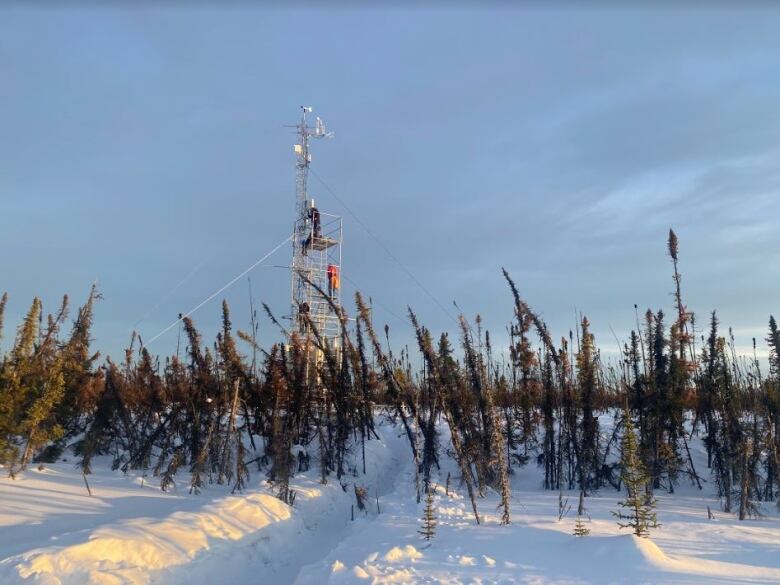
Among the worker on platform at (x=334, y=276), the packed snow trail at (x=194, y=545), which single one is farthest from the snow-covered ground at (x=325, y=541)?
the worker on platform at (x=334, y=276)

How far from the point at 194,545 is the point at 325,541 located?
3096mm

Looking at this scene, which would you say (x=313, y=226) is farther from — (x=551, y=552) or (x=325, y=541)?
(x=551, y=552)

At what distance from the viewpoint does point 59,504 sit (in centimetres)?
1039

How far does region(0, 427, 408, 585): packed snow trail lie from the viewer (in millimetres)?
6922

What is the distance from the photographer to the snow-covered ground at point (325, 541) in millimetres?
7043

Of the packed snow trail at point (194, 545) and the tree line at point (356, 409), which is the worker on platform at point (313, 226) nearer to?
the tree line at point (356, 409)

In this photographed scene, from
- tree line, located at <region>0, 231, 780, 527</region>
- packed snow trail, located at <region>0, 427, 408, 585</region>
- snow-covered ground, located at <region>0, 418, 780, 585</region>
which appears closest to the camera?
packed snow trail, located at <region>0, 427, 408, 585</region>

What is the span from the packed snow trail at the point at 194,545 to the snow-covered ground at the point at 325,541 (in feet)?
0.07

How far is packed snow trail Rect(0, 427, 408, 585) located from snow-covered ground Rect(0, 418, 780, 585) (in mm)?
21

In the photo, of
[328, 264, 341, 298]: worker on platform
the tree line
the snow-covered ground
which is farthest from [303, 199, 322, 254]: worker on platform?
the snow-covered ground

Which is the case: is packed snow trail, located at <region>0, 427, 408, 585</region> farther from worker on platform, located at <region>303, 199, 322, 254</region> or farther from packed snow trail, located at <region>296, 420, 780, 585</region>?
worker on platform, located at <region>303, 199, 322, 254</region>

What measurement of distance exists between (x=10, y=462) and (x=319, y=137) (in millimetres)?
17512

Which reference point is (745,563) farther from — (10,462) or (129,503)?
(10,462)

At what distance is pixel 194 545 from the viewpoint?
8.47 metres
